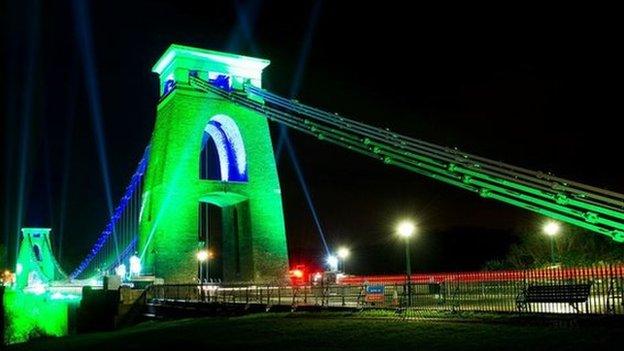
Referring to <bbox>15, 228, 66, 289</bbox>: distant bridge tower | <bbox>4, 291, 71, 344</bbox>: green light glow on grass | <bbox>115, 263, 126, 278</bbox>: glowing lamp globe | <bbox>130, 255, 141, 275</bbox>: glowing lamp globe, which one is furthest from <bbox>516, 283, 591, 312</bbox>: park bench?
<bbox>15, 228, 66, 289</bbox>: distant bridge tower

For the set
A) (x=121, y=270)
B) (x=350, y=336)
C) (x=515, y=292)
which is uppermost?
(x=121, y=270)

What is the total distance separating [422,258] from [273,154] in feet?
135

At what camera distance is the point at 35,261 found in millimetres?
65750

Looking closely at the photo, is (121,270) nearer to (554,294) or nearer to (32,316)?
(32,316)

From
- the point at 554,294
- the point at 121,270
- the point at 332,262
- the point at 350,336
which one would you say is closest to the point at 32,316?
the point at 121,270

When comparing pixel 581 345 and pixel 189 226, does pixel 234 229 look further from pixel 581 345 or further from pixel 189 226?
pixel 581 345

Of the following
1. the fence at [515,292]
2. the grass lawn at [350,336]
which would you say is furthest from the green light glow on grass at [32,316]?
the fence at [515,292]

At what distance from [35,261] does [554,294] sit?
5870cm

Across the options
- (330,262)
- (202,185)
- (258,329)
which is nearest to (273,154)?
(202,185)

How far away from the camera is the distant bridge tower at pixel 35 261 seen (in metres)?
64.8

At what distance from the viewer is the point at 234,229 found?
131ft

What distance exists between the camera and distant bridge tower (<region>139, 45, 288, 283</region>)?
36719 millimetres

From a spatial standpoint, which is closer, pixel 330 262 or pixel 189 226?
pixel 189 226

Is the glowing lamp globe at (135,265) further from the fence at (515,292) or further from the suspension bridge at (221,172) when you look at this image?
the fence at (515,292)
